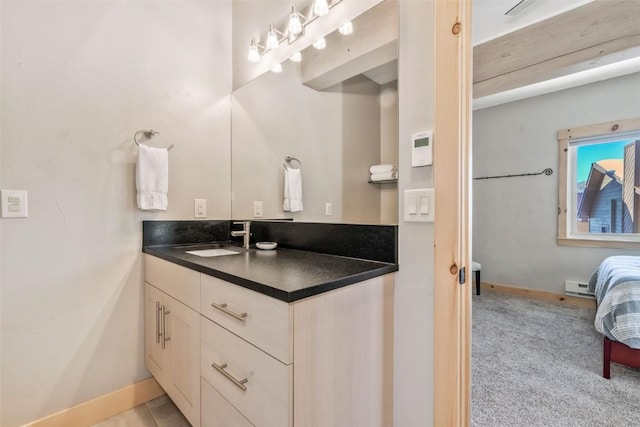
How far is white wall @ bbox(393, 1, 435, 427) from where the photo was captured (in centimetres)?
108

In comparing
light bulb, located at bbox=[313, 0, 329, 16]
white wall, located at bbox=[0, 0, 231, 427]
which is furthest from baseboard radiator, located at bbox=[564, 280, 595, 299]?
white wall, located at bbox=[0, 0, 231, 427]

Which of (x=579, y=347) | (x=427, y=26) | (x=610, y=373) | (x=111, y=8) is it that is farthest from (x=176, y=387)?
(x=579, y=347)

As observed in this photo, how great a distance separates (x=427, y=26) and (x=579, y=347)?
260 centimetres

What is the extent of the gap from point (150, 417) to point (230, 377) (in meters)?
0.98

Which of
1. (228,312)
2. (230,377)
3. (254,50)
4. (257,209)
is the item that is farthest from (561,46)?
(230,377)

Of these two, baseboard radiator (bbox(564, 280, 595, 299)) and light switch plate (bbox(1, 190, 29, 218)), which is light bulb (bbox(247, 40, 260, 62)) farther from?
baseboard radiator (bbox(564, 280, 595, 299))

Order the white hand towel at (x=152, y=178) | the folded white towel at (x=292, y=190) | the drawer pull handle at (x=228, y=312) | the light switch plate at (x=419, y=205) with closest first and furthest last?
1. the drawer pull handle at (x=228, y=312)
2. the light switch plate at (x=419, y=205)
3. the white hand towel at (x=152, y=178)
4. the folded white towel at (x=292, y=190)

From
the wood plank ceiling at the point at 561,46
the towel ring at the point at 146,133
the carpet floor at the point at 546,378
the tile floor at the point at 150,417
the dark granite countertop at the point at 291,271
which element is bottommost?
the tile floor at the point at 150,417

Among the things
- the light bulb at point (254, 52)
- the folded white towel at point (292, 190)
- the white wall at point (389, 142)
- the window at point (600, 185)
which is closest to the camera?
the white wall at point (389, 142)

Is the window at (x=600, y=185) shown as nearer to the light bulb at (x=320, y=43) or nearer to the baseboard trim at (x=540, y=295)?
the baseboard trim at (x=540, y=295)

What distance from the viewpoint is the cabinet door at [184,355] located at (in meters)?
1.21

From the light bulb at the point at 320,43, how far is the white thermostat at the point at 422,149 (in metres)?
0.79

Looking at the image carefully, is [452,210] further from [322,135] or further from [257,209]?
[257,209]

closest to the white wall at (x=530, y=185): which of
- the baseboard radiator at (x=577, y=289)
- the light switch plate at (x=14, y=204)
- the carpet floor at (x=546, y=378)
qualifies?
the baseboard radiator at (x=577, y=289)
